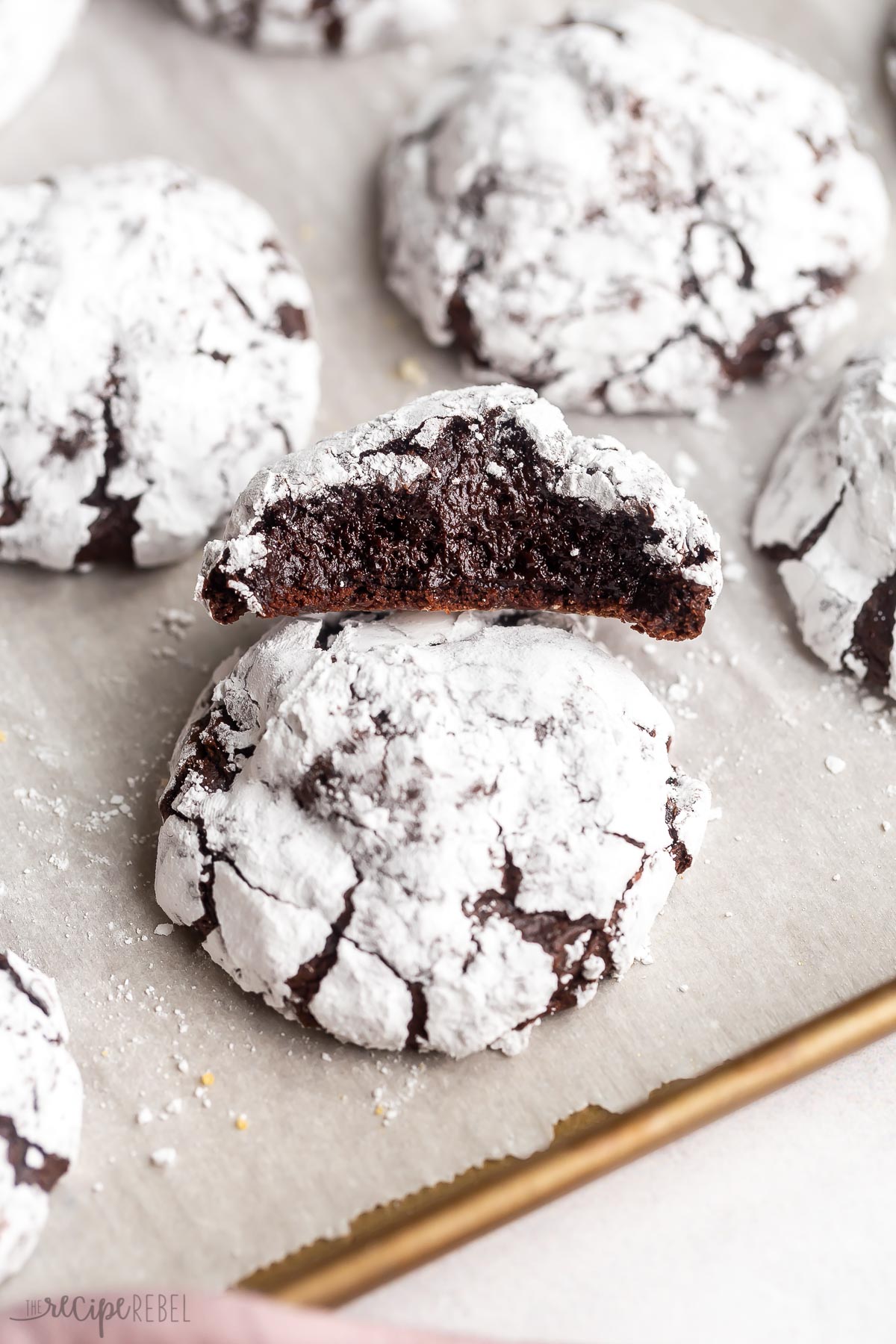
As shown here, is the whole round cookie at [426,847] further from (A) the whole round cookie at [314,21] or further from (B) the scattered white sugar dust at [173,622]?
(A) the whole round cookie at [314,21]

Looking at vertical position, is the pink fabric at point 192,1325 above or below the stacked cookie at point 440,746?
below

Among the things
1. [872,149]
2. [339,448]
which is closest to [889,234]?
[872,149]

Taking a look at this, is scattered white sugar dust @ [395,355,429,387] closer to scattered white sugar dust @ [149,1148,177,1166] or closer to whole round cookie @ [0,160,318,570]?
whole round cookie @ [0,160,318,570]

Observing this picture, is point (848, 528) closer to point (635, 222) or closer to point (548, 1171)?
point (635, 222)

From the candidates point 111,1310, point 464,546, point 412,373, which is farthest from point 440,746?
point 412,373

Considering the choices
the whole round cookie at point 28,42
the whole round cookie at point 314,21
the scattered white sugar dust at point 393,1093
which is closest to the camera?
the scattered white sugar dust at point 393,1093

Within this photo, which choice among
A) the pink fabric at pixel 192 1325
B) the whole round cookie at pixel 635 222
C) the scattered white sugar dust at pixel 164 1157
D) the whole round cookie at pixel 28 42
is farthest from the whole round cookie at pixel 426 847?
the whole round cookie at pixel 28 42
